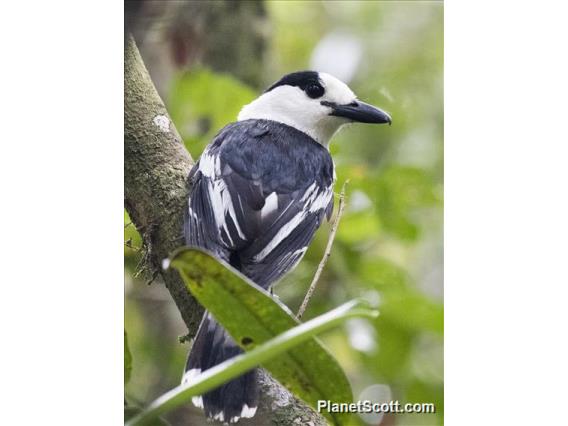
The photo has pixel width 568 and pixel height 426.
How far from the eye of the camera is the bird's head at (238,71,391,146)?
10.3 feet

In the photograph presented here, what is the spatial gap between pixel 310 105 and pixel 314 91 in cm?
5

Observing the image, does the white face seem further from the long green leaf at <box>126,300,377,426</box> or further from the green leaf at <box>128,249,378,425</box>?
the long green leaf at <box>126,300,377,426</box>

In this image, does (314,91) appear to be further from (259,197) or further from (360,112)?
(259,197)

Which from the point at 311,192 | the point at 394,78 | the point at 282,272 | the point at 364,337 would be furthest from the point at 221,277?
the point at 394,78

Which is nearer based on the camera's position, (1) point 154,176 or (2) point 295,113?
(1) point 154,176

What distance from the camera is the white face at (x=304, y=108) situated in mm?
3152

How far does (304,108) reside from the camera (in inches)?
126

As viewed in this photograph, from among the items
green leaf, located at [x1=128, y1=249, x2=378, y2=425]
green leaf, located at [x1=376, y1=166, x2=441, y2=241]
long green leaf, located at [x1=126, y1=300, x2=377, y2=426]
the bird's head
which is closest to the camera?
long green leaf, located at [x1=126, y1=300, x2=377, y2=426]

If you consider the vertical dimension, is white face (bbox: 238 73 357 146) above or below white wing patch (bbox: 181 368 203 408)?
above

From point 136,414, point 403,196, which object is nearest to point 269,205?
point 403,196

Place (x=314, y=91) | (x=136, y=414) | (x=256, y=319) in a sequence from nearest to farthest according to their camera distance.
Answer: (x=256, y=319), (x=136, y=414), (x=314, y=91)

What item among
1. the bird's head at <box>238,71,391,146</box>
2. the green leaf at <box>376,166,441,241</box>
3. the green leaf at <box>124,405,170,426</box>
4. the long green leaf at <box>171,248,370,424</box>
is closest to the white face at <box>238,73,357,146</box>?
the bird's head at <box>238,71,391,146</box>

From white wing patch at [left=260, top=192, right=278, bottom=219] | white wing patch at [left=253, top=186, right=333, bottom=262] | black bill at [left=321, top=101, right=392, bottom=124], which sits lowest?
white wing patch at [left=253, top=186, right=333, bottom=262]
